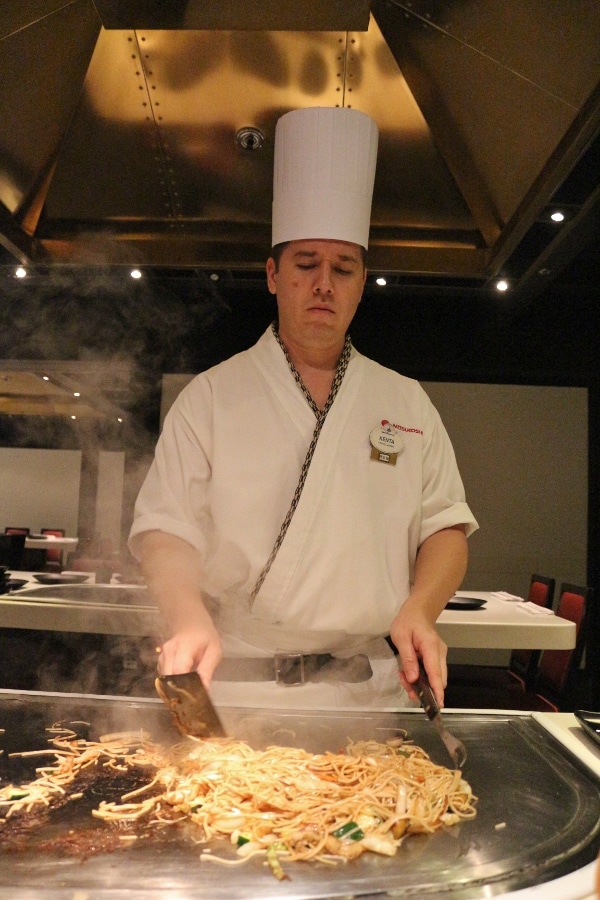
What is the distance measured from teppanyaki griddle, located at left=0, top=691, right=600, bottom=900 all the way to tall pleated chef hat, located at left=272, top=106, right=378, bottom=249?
1174 millimetres

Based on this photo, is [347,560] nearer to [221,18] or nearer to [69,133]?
[221,18]

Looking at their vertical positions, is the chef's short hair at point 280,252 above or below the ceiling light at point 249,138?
below

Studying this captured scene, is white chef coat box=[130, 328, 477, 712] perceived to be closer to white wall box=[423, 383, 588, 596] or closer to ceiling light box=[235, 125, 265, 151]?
ceiling light box=[235, 125, 265, 151]

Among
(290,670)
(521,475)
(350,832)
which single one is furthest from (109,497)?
(350,832)

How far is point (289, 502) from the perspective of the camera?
1.77 metres

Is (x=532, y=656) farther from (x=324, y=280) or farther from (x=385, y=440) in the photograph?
(x=324, y=280)

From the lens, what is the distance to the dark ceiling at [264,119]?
1909 mm

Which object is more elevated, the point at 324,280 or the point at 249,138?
the point at 249,138

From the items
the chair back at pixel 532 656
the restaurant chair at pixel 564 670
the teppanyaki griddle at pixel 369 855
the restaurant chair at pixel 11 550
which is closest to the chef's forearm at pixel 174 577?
the teppanyaki griddle at pixel 369 855

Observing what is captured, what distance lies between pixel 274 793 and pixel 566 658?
8.54 feet

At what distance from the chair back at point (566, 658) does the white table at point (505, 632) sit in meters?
0.10

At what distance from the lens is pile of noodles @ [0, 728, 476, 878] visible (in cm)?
93

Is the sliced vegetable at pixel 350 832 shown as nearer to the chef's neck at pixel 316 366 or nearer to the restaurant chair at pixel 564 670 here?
the chef's neck at pixel 316 366

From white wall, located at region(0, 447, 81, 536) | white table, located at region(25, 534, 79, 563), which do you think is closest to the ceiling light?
white table, located at region(25, 534, 79, 563)
